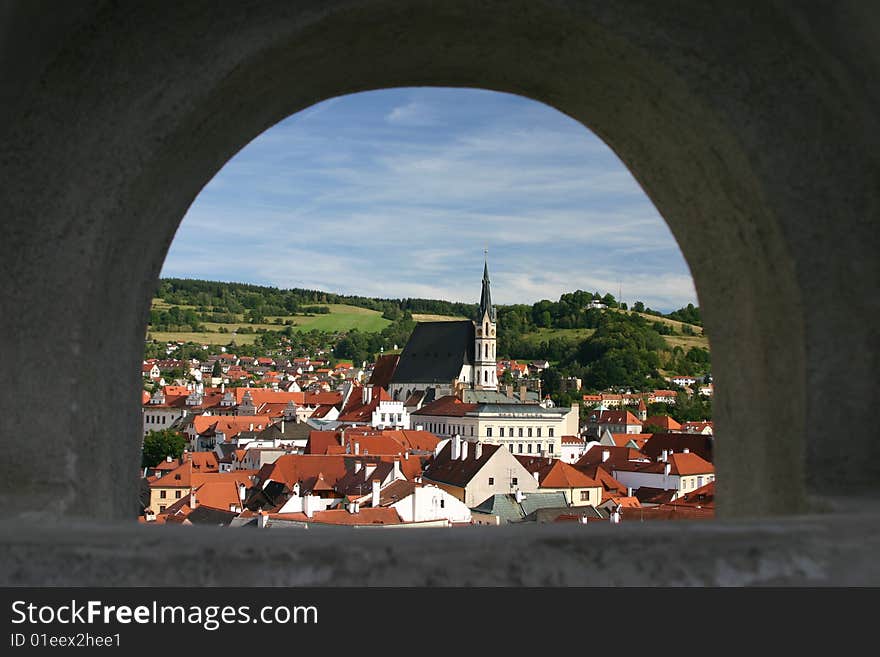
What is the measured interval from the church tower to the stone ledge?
98.1 m

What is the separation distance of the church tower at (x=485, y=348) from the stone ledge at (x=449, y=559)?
9805 cm

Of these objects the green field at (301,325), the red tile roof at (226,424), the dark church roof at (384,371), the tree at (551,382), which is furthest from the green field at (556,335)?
the red tile roof at (226,424)

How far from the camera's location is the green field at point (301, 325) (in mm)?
170750

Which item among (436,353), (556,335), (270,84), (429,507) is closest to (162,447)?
(429,507)

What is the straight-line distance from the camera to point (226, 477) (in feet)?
173

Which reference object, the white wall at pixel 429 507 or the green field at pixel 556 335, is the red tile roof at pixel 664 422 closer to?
the green field at pixel 556 335

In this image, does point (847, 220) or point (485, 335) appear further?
point (485, 335)

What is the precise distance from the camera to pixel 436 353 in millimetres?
105750

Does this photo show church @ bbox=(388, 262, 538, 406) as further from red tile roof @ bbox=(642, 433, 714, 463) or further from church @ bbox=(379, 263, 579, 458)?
red tile roof @ bbox=(642, 433, 714, 463)

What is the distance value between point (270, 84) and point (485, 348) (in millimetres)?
98225
